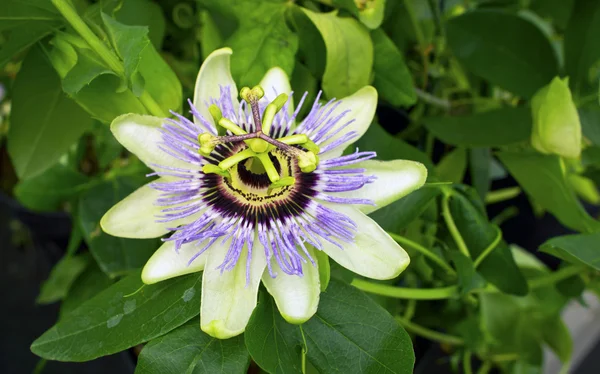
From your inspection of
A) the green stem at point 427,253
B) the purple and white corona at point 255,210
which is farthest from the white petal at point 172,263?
the green stem at point 427,253

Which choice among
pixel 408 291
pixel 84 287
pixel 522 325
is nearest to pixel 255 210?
pixel 408 291

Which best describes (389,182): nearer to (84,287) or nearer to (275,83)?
(275,83)

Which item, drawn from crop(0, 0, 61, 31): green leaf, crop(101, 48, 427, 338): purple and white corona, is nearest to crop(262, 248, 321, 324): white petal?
crop(101, 48, 427, 338): purple and white corona

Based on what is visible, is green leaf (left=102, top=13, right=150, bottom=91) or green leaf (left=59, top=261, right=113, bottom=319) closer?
green leaf (left=102, top=13, right=150, bottom=91)

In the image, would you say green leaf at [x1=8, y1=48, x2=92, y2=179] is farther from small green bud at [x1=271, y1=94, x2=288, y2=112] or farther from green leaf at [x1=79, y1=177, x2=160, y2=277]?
small green bud at [x1=271, y1=94, x2=288, y2=112]

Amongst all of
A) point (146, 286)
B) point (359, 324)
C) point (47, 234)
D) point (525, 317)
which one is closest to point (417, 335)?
point (525, 317)

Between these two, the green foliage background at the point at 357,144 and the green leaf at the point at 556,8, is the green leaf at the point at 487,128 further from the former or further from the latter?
the green leaf at the point at 556,8

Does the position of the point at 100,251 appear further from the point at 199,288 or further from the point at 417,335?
the point at 417,335
